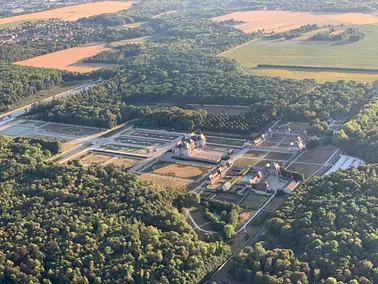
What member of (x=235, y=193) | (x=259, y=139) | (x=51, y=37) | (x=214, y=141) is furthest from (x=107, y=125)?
(x=51, y=37)

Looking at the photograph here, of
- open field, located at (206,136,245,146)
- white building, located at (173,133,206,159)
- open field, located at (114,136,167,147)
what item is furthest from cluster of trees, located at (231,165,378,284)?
open field, located at (114,136,167,147)

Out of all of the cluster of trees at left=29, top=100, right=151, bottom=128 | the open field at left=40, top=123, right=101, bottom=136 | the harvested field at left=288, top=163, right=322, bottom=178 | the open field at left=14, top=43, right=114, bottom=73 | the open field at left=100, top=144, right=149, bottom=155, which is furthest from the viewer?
the open field at left=14, top=43, right=114, bottom=73

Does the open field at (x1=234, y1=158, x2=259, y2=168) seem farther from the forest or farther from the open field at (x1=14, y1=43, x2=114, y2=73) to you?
the open field at (x1=14, y1=43, x2=114, y2=73)

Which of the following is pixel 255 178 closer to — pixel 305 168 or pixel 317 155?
pixel 305 168

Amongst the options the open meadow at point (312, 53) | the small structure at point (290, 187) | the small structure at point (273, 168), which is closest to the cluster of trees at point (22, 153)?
the small structure at point (273, 168)

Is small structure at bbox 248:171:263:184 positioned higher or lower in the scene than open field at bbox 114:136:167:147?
lower

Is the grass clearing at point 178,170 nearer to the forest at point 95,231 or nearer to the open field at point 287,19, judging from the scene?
the forest at point 95,231
